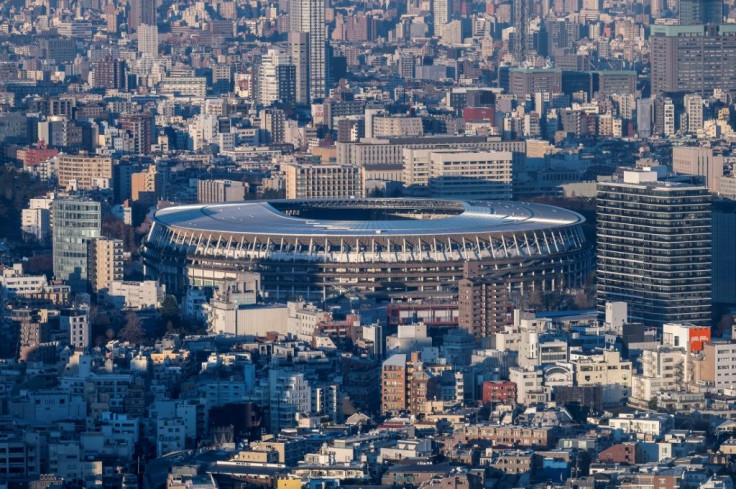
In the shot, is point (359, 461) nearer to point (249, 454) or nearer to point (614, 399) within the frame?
point (249, 454)

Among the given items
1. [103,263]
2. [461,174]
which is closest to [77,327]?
[103,263]

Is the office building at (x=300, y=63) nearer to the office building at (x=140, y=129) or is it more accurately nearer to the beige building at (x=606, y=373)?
the office building at (x=140, y=129)

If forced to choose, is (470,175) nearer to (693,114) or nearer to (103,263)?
(103,263)

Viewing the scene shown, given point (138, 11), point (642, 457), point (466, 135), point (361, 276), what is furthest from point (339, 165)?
point (138, 11)

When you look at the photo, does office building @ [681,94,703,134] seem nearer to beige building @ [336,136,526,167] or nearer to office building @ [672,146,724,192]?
beige building @ [336,136,526,167]

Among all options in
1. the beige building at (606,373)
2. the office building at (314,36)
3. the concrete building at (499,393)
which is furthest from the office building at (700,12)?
the concrete building at (499,393)

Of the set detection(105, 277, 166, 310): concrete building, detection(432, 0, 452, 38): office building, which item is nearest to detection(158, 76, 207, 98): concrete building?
detection(432, 0, 452, 38): office building
